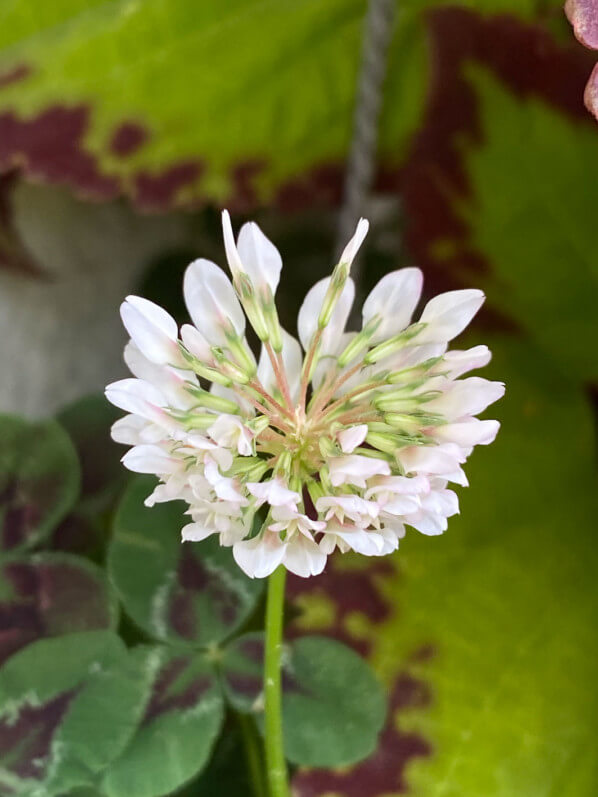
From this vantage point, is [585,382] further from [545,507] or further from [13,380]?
[13,380]

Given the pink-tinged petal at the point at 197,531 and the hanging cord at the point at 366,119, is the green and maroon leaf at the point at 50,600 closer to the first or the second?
the pink-tinged petal at the point at 197,531

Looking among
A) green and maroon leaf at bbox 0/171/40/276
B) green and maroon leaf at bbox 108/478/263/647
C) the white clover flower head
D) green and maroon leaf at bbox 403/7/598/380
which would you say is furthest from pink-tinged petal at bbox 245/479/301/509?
green and maroon leaf at bbox 0/171/40/276

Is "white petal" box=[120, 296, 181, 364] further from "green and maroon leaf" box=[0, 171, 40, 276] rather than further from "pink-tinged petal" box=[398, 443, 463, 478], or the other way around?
"green and maroon leaf" box=[0, 171, 40, 276]

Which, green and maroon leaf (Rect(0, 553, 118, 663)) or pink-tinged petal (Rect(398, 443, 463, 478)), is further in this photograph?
green and maroon leaf (Rect(0, 553, 118, 663))

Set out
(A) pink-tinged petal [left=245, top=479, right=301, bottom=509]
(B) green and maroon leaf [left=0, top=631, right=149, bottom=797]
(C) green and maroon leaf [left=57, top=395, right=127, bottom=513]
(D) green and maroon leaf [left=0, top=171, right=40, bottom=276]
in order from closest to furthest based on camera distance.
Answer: (A) pink-tinged petal [left=245, top=479, right=301, bottom=509] < (B) green and maroon leaf [left=0, top=631, right=149, bottom=797] < (C) green and maroon leaf [left=57, top=395, right=127, bottom=513] < (D) green and maroon leaf [left=0, top=171, right=40, bottom=276]

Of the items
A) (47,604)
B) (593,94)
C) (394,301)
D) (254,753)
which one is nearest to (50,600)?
(47,604)

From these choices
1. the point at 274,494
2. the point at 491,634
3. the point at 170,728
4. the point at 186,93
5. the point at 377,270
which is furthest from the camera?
the point at 377,270

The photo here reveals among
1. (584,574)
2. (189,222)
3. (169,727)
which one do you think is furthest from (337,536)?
(189,222)

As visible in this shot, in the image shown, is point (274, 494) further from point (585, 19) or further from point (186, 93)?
point (186, 93)
